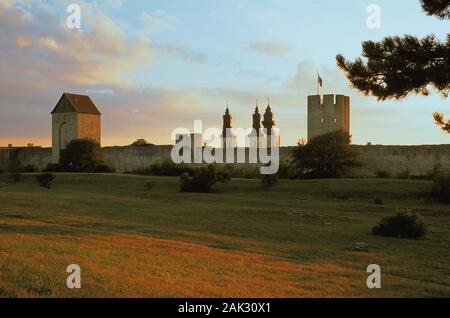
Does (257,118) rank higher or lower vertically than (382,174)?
higher

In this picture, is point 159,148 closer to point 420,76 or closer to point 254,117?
point 254,117

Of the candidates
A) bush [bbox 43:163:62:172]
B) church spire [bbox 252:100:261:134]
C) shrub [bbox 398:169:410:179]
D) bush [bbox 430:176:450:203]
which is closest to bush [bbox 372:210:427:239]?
bush [bbox 430:176:450:203]

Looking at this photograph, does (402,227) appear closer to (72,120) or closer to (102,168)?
(102,168)

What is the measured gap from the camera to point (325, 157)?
119 feet

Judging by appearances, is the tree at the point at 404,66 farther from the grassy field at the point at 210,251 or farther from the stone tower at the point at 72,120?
the stone tower at the point at 72,120

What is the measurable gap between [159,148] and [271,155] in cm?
1109

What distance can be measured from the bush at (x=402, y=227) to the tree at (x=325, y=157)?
20953mm

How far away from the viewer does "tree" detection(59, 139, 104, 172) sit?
49.2 meters

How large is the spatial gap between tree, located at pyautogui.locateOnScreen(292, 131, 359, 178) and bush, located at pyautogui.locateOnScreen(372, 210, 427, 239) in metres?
21.0

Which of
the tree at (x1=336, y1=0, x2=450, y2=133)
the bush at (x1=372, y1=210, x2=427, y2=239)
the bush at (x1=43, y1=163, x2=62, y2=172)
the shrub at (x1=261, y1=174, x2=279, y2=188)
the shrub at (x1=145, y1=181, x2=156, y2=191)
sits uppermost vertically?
the tree at (x1=336, y1=0, x2=450, y2=133)

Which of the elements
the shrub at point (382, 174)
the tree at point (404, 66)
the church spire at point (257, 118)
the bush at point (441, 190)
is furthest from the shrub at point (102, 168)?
the tree at point (404, 66)

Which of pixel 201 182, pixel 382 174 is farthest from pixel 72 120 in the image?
pixel 382 174

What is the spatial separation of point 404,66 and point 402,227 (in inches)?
170

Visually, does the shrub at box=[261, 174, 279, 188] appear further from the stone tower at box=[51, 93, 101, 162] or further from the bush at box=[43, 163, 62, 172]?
the stone tower at box=[51, 93, 101, 162]
